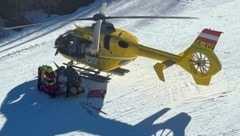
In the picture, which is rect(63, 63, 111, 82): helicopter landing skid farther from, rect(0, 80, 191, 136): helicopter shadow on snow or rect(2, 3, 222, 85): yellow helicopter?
rect(0, 80, 191, 136): helicopter shadow on snow

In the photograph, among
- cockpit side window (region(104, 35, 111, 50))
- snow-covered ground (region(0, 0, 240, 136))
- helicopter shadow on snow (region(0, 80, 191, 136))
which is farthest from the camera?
cockpit side window (region(104, 35, 111, 50))

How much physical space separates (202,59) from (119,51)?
3.08m

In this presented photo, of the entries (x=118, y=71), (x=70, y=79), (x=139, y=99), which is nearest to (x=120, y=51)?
(x=118, y=71)

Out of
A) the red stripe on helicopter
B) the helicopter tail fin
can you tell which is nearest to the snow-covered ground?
the helicopter tail fin

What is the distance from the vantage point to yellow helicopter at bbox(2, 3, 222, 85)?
1675 centimetres

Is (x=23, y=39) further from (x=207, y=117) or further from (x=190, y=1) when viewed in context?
(x=207, y=117)

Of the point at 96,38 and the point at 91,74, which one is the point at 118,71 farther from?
the point at 96,38

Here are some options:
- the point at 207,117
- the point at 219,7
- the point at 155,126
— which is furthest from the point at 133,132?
the point at 219,7

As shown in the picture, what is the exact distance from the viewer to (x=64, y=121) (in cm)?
1642

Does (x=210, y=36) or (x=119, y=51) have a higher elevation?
(x=210, y=36)

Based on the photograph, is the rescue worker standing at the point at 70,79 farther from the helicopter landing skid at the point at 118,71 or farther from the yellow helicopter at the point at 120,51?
the helicopter landing skid at the point at 118,71

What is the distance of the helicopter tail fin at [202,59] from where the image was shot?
16578mm

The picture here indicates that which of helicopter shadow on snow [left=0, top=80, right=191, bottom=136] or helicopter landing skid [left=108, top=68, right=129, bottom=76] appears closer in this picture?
helicopter shadow on snow [left=0, top=80, right=191, bottom=136]

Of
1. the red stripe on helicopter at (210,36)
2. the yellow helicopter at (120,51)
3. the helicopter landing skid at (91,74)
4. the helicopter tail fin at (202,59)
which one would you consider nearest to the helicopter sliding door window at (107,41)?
the yellow helicopter at (120,51)
